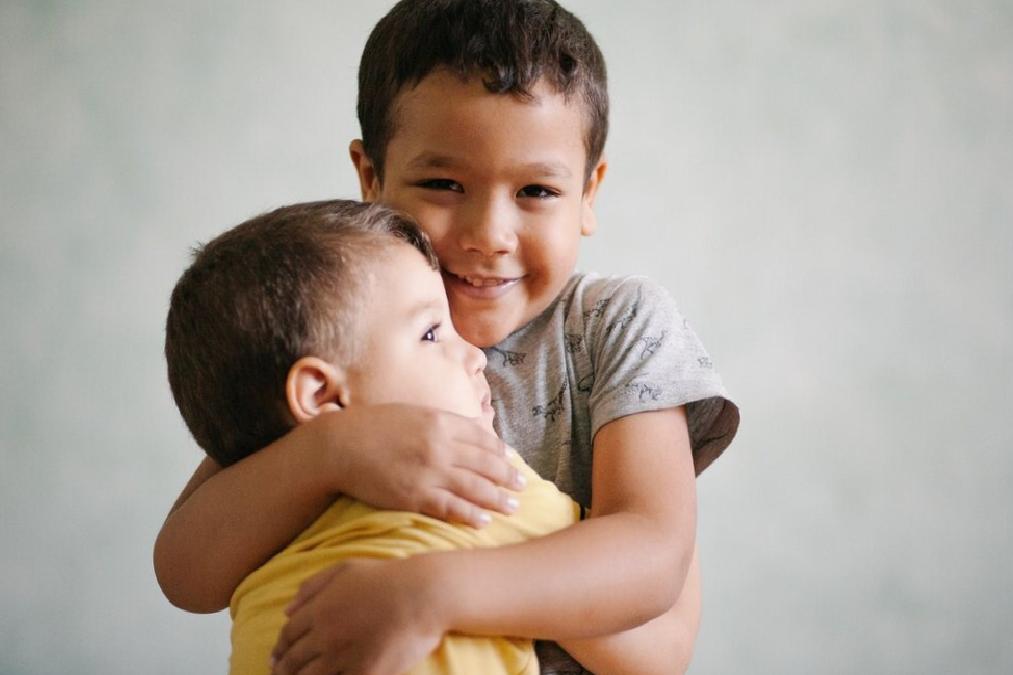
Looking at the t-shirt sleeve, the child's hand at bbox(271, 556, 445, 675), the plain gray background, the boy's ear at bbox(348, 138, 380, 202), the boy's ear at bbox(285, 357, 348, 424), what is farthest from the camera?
the plain gray background

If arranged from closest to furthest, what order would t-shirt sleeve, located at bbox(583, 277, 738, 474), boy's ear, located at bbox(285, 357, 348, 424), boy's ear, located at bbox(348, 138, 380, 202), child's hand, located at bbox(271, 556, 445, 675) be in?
child's hand, located at bbox(271, 556, 445, 675) → boy's ear, located at bbox(285, 357, 348, 424) → t-shirt sleeve, located at bbox(583, 277, 738, 474) → boy's ear, located at bbox(348, 138, 380, 202)

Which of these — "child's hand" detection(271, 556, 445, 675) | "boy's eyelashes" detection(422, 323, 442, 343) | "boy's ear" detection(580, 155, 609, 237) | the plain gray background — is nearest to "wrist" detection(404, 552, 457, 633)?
"child's hand" detection(271, 556, 445, 675)

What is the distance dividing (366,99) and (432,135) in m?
0.15

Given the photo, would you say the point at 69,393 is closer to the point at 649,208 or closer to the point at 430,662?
the point at 649,208

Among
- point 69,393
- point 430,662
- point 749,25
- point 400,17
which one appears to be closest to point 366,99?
point 400,17

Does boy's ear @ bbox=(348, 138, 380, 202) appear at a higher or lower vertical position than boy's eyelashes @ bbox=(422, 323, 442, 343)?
higher

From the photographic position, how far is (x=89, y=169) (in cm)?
187

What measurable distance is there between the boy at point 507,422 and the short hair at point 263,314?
47 millimetres

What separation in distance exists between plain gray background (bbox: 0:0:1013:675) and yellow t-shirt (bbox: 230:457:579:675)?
45.0 inches

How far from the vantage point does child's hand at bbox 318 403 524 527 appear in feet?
2.34

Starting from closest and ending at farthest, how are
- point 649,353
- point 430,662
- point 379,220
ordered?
point 430,662, point 379,220, point 649,353

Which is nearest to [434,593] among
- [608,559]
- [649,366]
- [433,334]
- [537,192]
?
[608,559]

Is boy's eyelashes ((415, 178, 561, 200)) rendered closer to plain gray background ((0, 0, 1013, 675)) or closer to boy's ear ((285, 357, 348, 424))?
boy's ear ((285, 357, 348, 424))

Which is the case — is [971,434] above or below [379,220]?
below
